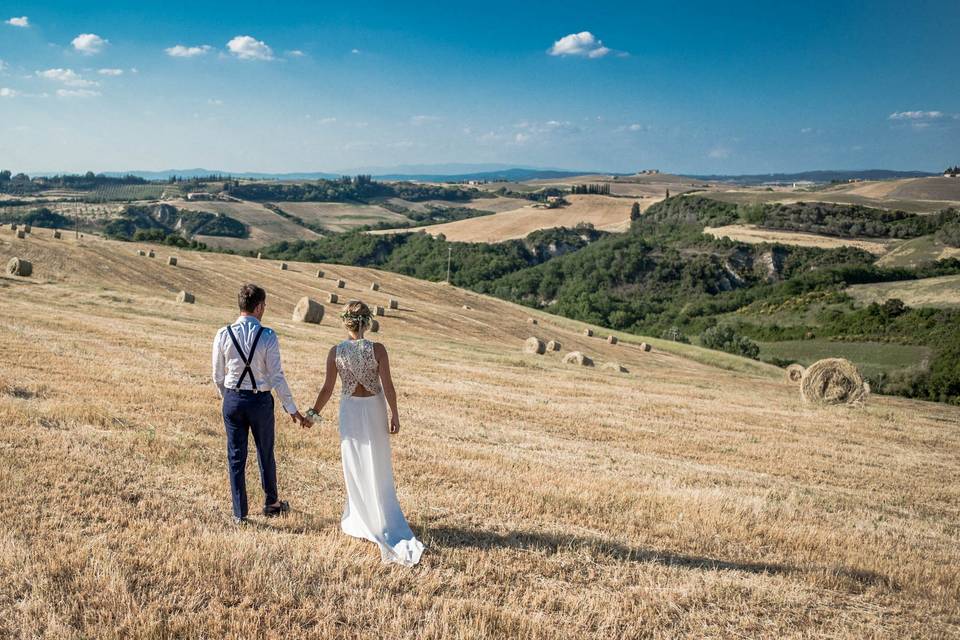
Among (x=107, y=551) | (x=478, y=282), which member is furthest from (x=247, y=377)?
(x=478, y=282)

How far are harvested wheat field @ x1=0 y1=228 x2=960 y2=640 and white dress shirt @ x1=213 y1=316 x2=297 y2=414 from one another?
145 cm

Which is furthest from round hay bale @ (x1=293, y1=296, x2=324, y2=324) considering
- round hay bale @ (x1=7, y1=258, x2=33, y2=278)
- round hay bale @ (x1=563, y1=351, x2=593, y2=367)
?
round hay bale @ (x1=563, y1=351, x2=593, y2=367)

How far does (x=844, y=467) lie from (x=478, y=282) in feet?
309

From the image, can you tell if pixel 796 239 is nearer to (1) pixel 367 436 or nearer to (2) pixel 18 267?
(2) pixel 18 267

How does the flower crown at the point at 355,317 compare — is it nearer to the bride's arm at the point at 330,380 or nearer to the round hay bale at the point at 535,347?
the bride's arm at the point at 330,380

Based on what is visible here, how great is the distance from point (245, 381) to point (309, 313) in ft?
94.1

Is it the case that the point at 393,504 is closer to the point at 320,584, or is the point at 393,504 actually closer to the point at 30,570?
the point at 320,584

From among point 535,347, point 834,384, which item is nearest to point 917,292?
point 535,347

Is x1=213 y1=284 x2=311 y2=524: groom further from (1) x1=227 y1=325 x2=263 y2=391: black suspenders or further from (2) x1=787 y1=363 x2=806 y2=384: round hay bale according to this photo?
(2) x1=787 y1=363 x2=806 y2=384: round hay bale

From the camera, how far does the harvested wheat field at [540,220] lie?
127 meters

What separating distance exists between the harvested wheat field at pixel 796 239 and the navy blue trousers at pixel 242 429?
11411 cm

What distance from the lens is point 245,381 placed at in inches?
251

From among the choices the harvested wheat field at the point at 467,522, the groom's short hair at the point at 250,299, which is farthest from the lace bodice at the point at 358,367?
the harvested wheat field at the point at 467,522

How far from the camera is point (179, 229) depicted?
138875 mm
